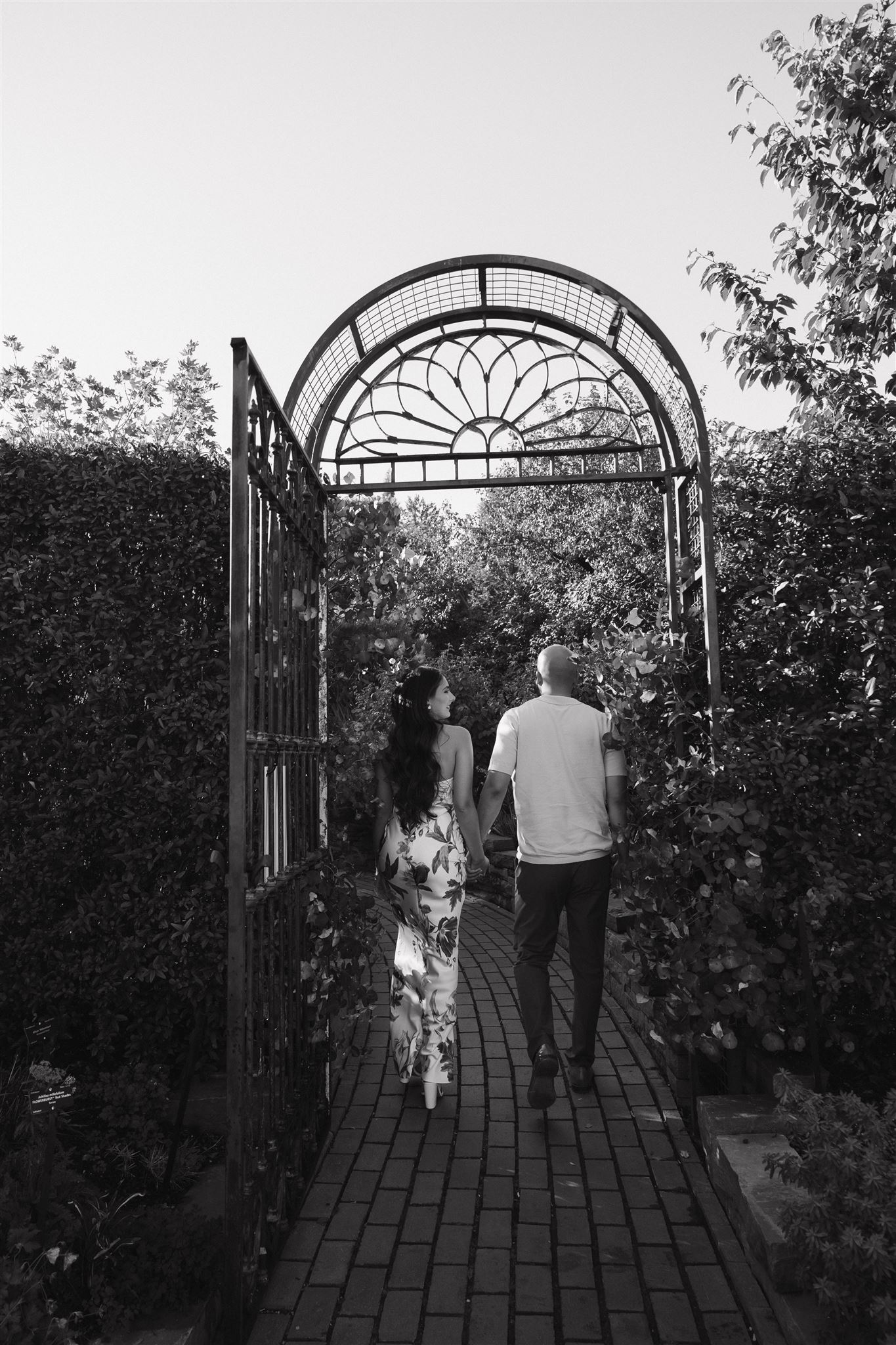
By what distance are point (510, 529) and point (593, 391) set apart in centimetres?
253

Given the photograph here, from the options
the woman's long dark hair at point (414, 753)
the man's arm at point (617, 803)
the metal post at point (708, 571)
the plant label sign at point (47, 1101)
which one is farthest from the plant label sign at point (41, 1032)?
the metal post at point (708, 571)

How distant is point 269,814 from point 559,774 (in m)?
1.50

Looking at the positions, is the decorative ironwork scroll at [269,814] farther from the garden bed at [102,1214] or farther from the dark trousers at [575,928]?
the dark trousers at [575,928]

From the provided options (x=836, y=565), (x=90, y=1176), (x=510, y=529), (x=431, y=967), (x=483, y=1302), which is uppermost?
(x=510, y=529)

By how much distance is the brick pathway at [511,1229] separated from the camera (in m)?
2.41

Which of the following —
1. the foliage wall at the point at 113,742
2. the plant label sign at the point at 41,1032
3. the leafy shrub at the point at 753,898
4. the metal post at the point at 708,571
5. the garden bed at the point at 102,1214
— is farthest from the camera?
the metal post at the point at 708,571

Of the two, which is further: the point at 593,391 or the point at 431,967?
the point at 593,391

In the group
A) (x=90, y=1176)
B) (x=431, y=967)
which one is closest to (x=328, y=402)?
(x=431, y=967)

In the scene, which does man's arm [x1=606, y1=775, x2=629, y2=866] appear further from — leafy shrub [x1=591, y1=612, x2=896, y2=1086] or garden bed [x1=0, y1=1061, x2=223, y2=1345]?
garden bed [x1=0, y1=1061, x2=223, y2=1345]

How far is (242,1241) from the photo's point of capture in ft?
7.68

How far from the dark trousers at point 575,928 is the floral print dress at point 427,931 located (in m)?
0.28

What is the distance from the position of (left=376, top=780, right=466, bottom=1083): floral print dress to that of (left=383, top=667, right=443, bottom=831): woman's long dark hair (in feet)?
0.23

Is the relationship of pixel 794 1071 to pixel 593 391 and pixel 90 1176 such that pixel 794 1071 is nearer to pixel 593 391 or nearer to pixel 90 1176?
pixel 90 1176

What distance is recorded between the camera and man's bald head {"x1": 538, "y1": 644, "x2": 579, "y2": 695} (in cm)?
414
